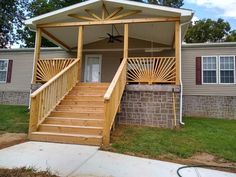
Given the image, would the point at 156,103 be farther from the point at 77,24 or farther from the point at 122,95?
the point at 77,24

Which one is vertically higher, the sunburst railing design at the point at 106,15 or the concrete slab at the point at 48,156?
the sunburst railing design at the point at 106,15

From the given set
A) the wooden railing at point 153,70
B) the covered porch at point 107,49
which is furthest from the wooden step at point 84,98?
the wooden railing at point 153,70

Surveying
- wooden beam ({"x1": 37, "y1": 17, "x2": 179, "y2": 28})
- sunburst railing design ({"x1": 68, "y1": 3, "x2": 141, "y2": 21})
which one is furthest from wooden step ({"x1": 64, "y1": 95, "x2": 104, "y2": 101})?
sunburst railing design ({"x1": 68, "y1": 3, "x2": 141, "y2": 21})

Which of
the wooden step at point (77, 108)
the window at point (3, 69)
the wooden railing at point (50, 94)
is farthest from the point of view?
the window at point (3, 69)

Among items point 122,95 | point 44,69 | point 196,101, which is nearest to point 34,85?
point 44,69

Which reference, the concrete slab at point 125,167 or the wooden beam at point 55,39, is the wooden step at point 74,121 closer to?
the concrete slab at point 125,167

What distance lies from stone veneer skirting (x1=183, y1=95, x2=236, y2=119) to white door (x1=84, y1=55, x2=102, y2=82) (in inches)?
186

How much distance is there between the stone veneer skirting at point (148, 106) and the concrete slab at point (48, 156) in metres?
3.18

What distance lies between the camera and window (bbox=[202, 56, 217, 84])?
12148 millimetres

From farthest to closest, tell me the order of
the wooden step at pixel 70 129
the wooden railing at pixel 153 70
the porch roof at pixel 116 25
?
the porch roof at pixel 116 25, the wooden railing at pixel 153 70, the wooden step at pixel 70 129

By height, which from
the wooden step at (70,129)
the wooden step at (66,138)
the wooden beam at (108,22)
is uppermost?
the wooden beam at (108,22)

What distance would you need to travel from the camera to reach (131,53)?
1281 cm

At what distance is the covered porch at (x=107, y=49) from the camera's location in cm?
737

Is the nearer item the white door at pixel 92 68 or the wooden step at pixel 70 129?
the wooden step at pixel 70 129
